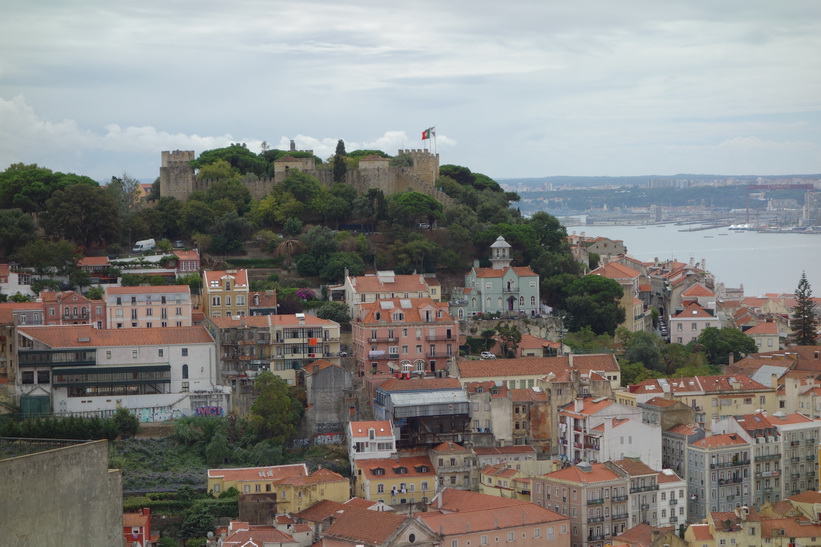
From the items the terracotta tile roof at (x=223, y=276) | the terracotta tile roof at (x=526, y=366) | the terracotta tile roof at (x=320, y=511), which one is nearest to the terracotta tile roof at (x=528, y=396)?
the terracotta tile roof at (x=526, y=366)

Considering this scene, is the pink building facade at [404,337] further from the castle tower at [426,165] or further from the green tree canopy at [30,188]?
the castle tower at [426,165]

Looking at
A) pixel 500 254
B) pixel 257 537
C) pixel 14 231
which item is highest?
pixel 14 231

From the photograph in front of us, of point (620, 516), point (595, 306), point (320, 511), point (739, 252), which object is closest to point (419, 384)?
point (320, 511)

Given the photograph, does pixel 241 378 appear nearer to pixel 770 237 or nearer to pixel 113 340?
pixel 113 340

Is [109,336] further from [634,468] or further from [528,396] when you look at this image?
[634,468]

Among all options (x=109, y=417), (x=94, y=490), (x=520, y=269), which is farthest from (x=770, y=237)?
(x=94, y=490)
